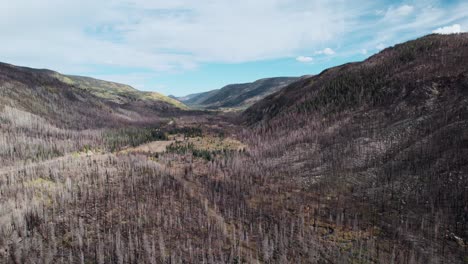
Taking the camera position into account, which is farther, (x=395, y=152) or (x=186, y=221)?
(x=395, y=152)

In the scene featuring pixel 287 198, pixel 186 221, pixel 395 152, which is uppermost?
pixel 395 152

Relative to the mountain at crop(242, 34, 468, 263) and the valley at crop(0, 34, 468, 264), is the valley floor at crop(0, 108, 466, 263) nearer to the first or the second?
the valley at crop(0, 34, 468, 264)

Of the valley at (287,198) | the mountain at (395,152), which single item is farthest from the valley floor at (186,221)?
the mountain at (395,152)

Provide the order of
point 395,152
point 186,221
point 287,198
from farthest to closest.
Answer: point 395,152 < point 287,198 < point 186,221

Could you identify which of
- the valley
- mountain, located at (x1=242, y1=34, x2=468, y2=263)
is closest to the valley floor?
the valley

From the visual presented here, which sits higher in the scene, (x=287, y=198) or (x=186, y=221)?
(x=287, y=198)

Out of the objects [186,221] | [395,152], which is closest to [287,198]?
[186,221]

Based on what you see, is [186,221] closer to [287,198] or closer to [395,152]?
[287,198]

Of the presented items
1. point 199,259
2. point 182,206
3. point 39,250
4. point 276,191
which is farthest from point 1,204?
point 276,191

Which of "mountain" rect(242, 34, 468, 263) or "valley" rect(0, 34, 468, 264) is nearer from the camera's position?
"valley" rect(0, 34, 468, 264)

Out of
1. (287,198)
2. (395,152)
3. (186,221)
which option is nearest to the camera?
(186,221)
